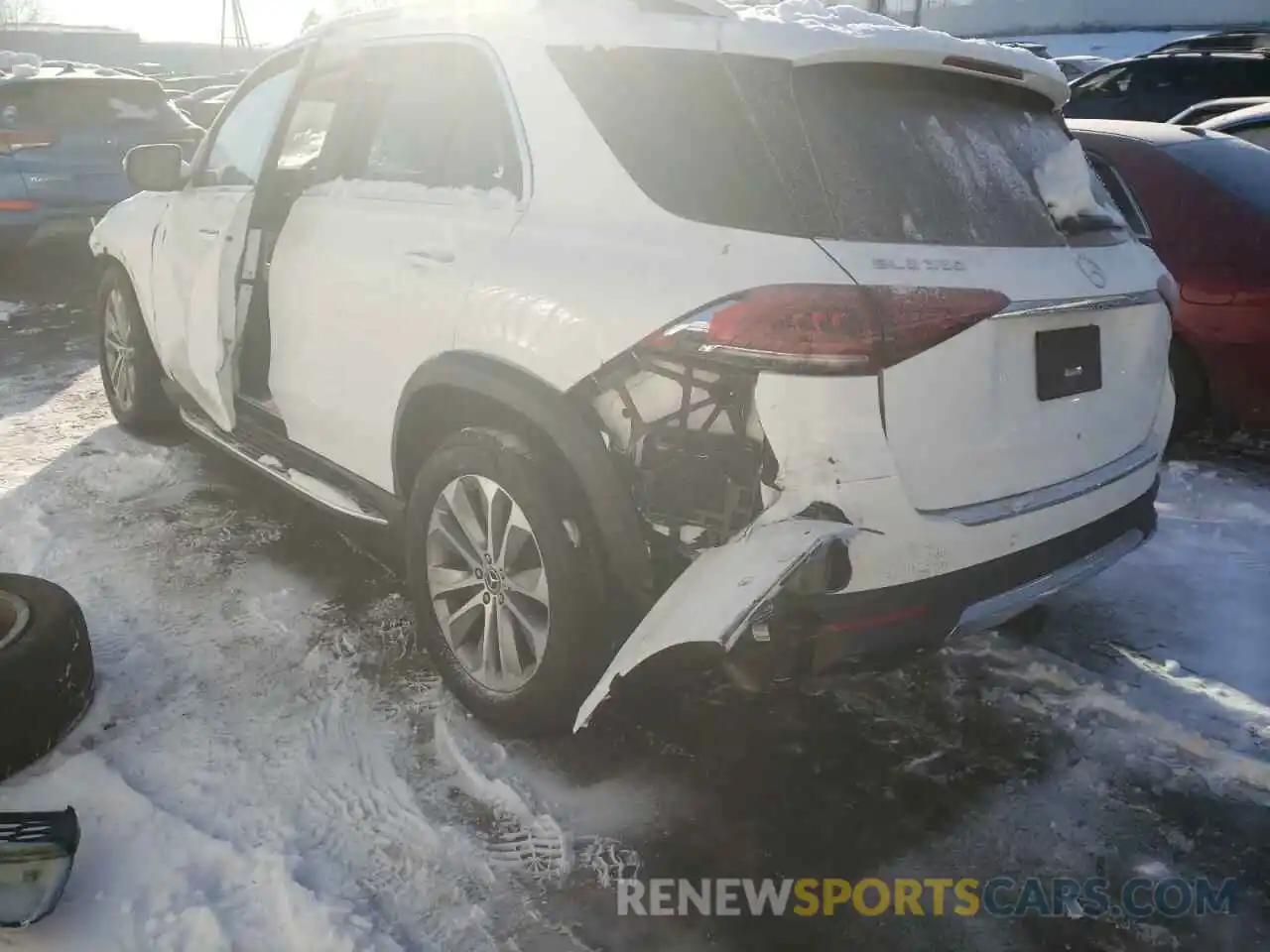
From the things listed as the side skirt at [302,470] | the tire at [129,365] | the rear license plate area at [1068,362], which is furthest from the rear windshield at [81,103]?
the rear license plate area at [1068,362]

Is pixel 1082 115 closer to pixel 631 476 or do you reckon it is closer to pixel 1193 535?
pixel 1193 535

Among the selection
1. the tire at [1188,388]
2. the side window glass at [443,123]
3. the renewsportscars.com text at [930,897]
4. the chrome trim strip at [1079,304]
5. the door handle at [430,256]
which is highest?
the side window glass at [443,123]

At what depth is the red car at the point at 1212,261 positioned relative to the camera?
4.41 m

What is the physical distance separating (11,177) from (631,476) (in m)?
7.99

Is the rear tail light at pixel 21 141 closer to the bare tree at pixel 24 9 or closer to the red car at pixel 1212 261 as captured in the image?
the red car at pixel 1212 261

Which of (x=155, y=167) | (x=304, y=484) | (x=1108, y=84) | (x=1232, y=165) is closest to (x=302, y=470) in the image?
(x=304, y=484)

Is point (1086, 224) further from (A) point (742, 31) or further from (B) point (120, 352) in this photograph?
(B) point (120, 352)

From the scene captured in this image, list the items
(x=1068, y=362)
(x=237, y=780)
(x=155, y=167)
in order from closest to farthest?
(x=1068, y=362) < (x=237, y=780) < (x=155, y=167)

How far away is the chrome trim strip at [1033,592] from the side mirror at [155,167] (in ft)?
12.3

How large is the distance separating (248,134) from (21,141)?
530 centimetres

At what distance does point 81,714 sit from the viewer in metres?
2.83

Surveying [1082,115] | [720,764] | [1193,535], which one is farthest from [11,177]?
[1082,115]

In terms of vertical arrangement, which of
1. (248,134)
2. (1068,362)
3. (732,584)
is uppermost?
(248,134)

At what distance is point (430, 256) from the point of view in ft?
9.35
